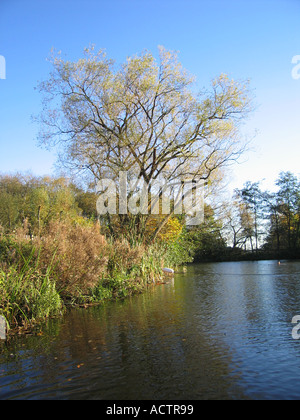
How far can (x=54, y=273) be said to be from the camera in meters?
8.80

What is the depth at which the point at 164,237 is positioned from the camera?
21.6m

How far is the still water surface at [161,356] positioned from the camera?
4.13 metres

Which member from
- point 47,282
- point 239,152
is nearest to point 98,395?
point 47,282

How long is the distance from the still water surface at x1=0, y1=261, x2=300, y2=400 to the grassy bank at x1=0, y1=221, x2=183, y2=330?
2.26ft

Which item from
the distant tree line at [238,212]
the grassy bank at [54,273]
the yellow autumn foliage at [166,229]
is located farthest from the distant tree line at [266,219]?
the grassy bank at [54,273]

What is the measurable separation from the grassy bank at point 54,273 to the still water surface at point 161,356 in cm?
69

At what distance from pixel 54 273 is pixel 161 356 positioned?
4468 mm

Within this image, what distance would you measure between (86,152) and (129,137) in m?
2.67

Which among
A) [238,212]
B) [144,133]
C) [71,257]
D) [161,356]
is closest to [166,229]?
[144,133]

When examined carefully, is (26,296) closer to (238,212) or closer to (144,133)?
(144,133)

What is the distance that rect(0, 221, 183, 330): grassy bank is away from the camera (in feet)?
24.4

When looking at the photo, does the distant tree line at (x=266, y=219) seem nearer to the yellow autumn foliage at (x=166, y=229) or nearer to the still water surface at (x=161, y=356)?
the yellow autumn foliage at (x=166, y=229)
